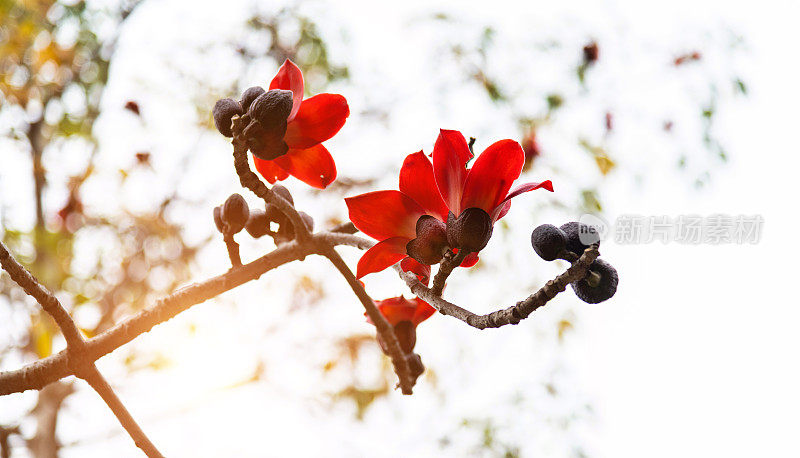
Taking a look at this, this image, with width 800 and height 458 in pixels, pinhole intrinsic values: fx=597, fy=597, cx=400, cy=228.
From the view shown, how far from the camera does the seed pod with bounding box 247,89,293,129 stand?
68 cm

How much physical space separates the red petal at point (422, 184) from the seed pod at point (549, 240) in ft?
0.41

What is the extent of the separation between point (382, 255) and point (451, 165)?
0.13 metres

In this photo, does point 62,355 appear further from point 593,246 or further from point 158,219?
point 158,219

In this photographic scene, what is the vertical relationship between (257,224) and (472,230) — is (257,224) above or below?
below

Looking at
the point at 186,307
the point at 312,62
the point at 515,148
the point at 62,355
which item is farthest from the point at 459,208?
the point at 312,62

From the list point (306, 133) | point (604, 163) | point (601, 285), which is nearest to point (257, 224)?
point (306, 133)

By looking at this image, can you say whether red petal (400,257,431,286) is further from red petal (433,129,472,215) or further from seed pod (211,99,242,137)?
seed pod (211,99,242,137)

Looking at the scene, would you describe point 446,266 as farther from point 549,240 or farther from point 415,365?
point 415,365

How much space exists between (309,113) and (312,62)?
2705 mm

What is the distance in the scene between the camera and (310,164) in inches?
32.4

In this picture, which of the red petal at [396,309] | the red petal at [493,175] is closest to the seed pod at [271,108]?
the red petal at [493,175]

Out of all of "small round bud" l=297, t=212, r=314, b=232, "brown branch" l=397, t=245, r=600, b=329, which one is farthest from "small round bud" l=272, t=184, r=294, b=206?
"brown branch" l=397, t=245, r=600, b=329

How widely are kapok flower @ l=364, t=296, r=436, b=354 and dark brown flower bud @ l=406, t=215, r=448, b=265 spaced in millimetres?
258

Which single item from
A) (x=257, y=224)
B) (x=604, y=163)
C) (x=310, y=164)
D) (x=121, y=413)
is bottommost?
(x=604, y=163)
